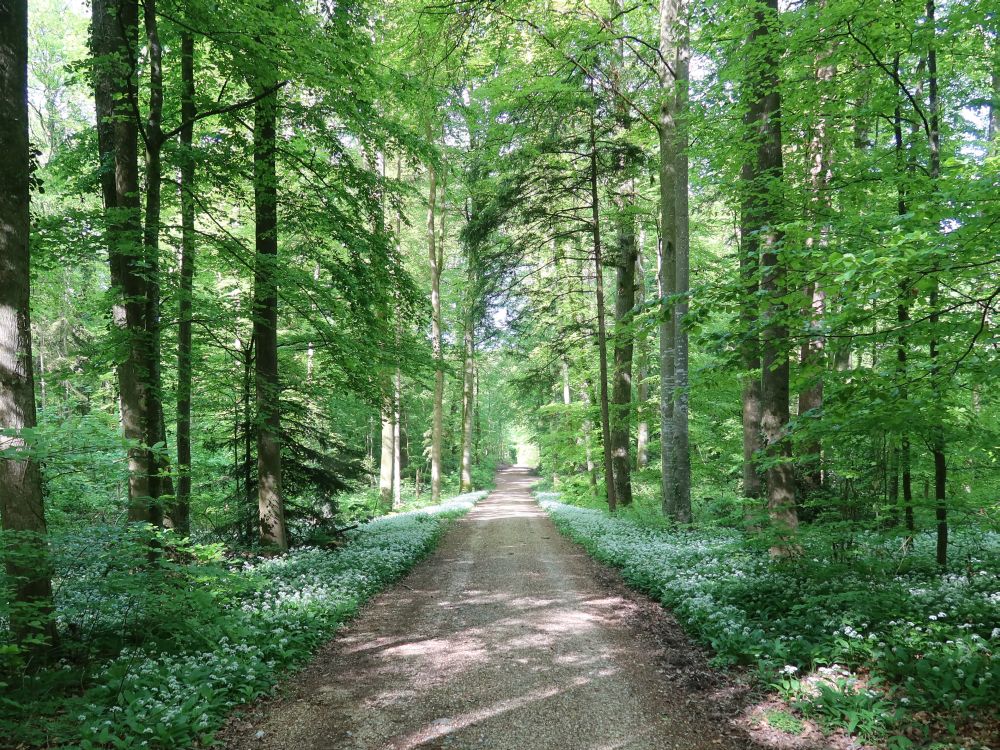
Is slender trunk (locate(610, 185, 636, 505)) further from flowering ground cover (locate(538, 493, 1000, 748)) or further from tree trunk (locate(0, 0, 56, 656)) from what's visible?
tree trunk (locate(0, 0, 56, 656))

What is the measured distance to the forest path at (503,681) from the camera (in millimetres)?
4180

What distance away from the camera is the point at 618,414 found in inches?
624

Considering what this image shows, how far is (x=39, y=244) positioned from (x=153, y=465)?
2.98 m

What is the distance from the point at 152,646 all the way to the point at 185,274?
212 inches

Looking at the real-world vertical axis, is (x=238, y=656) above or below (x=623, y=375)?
below

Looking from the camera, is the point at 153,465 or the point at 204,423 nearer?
the point at 153,465

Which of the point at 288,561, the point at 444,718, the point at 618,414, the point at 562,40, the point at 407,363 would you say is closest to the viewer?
the point at 444,718

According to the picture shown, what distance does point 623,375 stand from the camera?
1661cm

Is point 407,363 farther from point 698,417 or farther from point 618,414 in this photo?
point 698,417

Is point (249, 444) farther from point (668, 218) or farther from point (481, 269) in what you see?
point (668, 218)

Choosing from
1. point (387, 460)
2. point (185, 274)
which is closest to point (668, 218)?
point (185, 274)

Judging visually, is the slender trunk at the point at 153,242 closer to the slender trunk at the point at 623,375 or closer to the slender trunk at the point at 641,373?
the slender trunk at the point at 623,375

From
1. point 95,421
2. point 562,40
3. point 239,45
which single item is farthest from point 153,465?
point 562,40

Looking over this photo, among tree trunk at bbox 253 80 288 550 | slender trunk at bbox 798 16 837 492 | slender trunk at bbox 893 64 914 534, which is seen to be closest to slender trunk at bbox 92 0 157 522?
tree trunk at bbox 253 80 288 550
